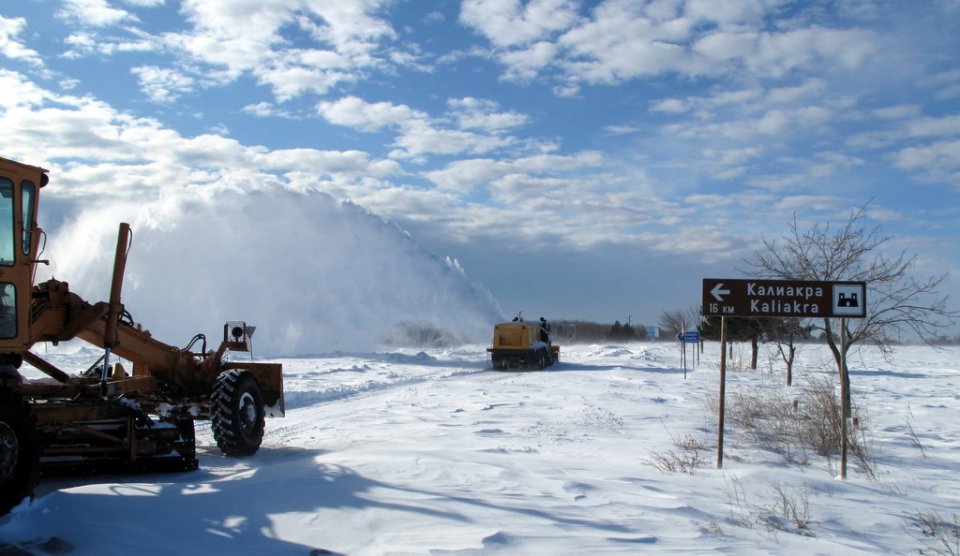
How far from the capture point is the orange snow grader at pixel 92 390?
657 centimetres

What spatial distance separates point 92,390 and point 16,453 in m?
2.35

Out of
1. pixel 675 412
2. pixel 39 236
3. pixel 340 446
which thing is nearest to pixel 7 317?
pixel 39 236

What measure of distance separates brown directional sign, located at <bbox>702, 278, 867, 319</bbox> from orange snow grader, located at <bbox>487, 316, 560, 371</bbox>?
75.9 feet

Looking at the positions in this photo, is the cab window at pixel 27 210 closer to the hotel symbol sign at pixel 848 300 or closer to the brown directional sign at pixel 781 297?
the brown directional sign at pixel 781 297

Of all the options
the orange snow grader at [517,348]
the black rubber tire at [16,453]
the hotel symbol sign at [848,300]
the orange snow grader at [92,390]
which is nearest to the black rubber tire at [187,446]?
the orange snow grader at [92,390]

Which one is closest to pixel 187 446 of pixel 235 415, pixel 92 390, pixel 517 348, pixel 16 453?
pixel 92 390

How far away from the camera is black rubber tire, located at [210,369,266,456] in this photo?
31.9 feet

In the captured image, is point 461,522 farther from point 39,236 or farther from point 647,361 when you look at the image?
point 647,361

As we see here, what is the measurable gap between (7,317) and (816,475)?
29.3 ft

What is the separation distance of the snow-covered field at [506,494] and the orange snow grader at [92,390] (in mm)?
331

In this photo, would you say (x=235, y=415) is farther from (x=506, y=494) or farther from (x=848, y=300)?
(x=848, y=300)

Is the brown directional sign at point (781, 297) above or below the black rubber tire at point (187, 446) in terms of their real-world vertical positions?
above

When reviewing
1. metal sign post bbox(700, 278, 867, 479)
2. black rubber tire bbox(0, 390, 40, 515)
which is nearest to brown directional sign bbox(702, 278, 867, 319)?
metal sign post bbox(700, 278, 867, 479)

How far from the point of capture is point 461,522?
5961 millimetres
